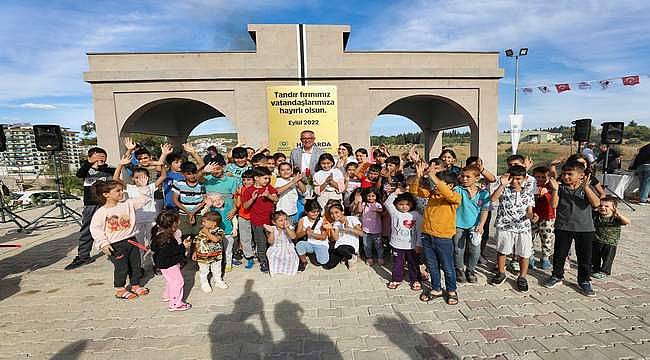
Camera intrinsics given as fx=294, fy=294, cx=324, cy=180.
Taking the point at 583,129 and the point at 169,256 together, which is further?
the point at 583,129

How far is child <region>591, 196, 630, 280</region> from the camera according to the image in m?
3.58

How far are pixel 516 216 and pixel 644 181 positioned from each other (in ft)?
27.1

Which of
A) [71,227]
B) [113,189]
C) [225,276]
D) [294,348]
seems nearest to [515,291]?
[294,348]

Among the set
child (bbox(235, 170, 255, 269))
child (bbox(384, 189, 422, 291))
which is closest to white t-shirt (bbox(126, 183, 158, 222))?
child (bbox(235, 170, 255, 269))

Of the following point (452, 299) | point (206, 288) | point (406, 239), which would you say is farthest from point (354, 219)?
point (206, 288)

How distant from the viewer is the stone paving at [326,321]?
2477mm

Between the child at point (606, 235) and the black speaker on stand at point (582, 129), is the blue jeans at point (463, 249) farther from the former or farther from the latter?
the black speaker on stand at point (582, 129)

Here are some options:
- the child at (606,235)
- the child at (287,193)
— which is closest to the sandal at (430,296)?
the child at (287,193)

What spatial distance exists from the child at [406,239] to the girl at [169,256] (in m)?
2.43

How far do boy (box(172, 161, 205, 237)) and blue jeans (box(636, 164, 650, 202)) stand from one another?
37.5ft

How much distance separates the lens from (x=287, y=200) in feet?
14.8

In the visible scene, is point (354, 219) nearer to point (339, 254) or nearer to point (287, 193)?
point (339, 254)

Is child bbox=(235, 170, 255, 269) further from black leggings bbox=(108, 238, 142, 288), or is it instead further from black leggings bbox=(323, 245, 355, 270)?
black leggings bbox=(108, 238, 142, 288)

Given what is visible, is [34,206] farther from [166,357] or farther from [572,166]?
[572,166]
